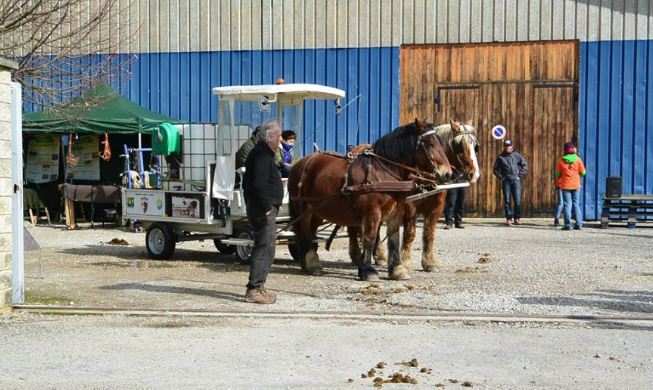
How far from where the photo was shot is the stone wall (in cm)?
997

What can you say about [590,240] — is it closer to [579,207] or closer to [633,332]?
[579,207]

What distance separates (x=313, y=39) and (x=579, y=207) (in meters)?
7.51

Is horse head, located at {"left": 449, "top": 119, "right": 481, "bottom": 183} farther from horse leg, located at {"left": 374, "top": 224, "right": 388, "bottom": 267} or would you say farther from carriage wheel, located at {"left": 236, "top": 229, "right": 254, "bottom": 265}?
carriage wheel, located at {"left": 236, "top": 229, "right": 254, "bottom": 265}

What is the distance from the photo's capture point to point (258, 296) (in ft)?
34.6

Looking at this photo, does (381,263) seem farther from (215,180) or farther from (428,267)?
(215,180)

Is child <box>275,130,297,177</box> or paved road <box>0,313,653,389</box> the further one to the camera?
child <box>275,130,297,177</box>

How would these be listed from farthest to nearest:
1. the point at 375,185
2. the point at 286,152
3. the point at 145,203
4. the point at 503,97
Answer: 1. the point at 503,97
2. the point at 145,203
3. the point at 286,152
4. the point at 375,185

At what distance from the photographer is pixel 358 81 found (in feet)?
74.9

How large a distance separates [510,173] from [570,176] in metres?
1.33

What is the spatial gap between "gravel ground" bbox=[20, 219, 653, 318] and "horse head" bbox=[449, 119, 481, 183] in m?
1.41

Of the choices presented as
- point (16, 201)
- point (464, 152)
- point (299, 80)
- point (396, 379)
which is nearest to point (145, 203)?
point (16, 201)

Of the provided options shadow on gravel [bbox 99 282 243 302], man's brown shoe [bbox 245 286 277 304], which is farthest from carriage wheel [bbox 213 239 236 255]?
man's brown shoe [bbox 245 286 277 304]

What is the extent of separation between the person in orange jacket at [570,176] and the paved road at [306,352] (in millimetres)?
11304

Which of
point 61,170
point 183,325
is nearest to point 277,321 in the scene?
point 183,325
